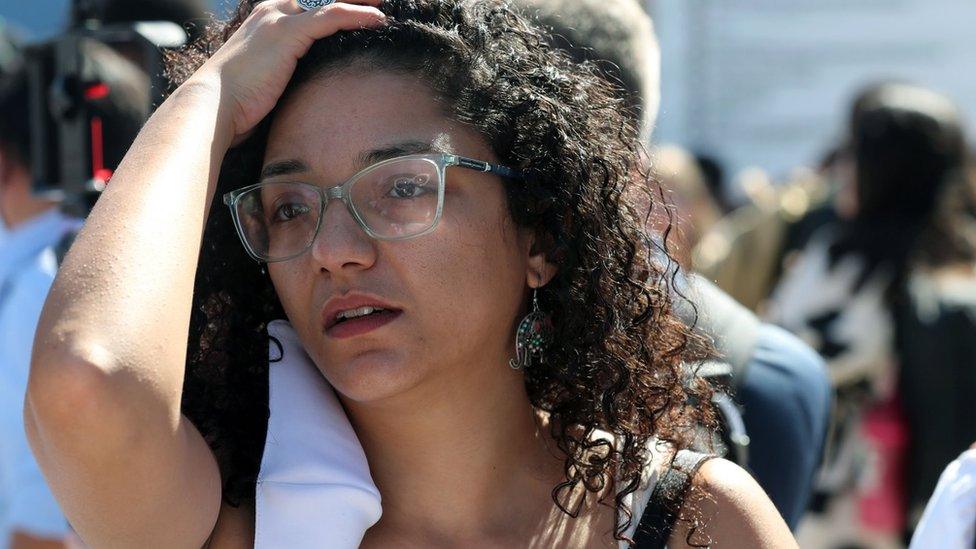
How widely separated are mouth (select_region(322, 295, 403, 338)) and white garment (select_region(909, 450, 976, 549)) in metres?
0.90

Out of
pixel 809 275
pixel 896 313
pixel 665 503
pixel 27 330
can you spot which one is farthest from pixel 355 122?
pixel 809 275

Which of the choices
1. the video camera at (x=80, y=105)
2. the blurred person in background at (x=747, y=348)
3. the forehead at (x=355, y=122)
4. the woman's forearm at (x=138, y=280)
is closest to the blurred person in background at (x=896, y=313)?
the blurred person in background at (x=747, y=348)

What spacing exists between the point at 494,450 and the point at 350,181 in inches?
20.5

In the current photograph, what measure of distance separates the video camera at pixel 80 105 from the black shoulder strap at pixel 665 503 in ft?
4.24

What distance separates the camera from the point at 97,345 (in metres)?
1.70

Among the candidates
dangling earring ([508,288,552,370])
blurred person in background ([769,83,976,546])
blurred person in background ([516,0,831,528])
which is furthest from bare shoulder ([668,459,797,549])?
blurred person in background ([769,83,976,546])

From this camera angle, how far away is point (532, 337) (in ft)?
7.45

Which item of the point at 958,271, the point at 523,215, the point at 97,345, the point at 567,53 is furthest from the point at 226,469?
the point at 958,271

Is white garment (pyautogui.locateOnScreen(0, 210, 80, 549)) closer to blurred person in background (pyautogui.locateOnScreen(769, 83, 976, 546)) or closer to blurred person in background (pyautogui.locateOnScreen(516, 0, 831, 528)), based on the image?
blurred person in background (pyautogui.locateOnScreen(516, 0, 831, 528))

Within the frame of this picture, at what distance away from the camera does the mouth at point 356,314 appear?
1990 mm

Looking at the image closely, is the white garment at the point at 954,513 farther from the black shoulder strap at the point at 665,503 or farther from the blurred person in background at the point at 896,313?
the blurred person in background at the point at 896,313

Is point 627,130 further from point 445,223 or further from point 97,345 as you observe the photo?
point 97,345

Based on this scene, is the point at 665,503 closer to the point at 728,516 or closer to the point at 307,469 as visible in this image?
the point at 728,516

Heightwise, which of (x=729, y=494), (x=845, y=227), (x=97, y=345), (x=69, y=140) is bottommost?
(x=845, y=227)
